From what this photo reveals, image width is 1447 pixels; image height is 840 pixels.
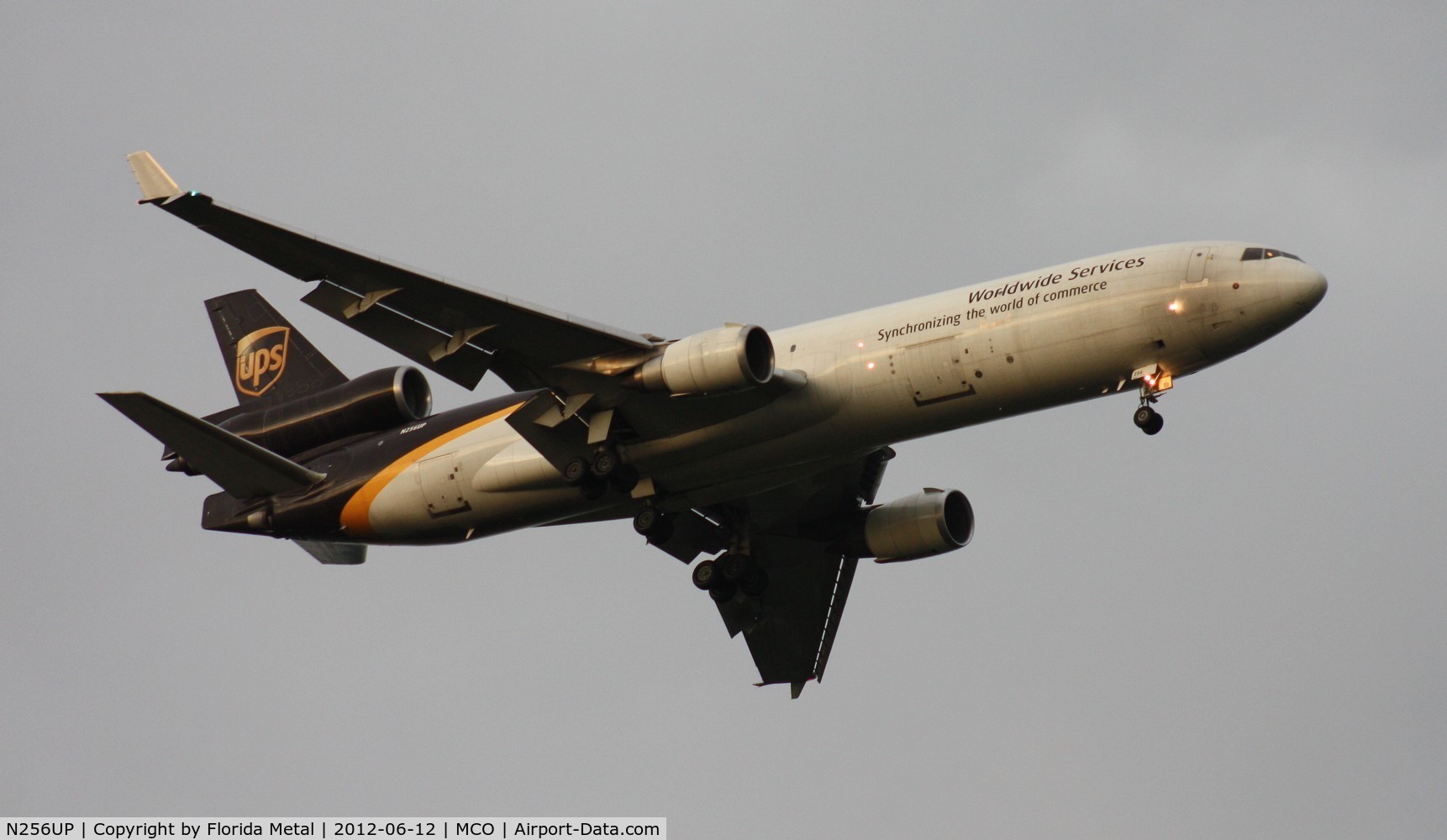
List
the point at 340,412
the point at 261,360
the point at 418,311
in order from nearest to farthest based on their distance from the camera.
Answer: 1. the point at 418,311
2. the point at 340,412
3. the point at 261,360

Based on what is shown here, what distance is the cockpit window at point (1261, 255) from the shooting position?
96.3ft

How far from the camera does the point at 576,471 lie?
3297 cm

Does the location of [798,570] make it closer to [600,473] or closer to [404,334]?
[600,473]

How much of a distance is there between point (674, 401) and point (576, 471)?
2731mm

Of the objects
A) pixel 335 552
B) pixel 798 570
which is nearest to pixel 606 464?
pixel 335 552

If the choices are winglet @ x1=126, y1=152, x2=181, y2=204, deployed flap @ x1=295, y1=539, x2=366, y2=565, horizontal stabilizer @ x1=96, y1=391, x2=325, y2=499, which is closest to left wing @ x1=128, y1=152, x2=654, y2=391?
winglet @ x1=126, y1=152, x2=181, y2=204

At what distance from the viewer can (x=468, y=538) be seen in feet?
117

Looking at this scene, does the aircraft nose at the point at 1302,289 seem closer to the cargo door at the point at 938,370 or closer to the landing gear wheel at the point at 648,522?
the cargo door at the point at 938,370

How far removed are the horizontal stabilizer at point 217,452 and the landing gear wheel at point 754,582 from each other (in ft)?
30.5

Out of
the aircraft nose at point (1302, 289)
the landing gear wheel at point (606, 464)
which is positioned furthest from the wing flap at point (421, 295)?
the aircraft nose at point (1302, 289)

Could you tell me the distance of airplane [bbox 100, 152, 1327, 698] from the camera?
2962cm

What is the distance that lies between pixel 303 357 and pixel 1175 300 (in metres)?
19.6

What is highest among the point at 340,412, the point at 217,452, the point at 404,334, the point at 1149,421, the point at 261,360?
the point at 261,360

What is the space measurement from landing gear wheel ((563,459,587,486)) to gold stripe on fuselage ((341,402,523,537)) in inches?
108
